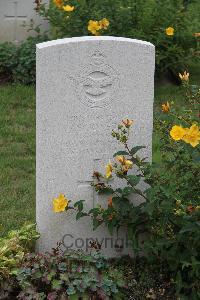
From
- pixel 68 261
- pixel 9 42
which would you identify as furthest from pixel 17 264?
pixel 9 42

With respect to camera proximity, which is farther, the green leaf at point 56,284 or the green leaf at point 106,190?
the green leaf at point 106,190

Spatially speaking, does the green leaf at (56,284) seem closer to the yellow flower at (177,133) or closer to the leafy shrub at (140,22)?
the yellow flower at (177,133)

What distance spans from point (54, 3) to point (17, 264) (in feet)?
15.0

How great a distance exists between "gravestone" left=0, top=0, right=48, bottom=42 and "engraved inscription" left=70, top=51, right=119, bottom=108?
4.83 meters

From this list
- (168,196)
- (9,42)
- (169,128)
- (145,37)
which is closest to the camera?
(168,196)

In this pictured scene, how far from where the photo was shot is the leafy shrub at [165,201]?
376 centimetres

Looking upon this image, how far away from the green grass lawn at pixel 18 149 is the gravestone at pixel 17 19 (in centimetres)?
117

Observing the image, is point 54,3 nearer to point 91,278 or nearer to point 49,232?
point 49,232

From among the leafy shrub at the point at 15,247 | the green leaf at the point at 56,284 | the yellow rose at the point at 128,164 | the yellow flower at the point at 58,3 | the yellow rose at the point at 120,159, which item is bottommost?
the green leaf at the point at 56,284

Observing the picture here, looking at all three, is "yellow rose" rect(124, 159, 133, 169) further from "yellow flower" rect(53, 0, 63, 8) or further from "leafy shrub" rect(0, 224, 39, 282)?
"yellow flower" rect(53, 0, 63, 8)

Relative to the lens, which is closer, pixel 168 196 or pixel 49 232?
pixel 168 196

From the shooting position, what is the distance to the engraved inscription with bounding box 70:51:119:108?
4.06m

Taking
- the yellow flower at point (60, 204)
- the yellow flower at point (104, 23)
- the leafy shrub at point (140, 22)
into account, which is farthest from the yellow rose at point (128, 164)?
the leafy shrub at point (140, 22)

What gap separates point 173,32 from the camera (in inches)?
309
